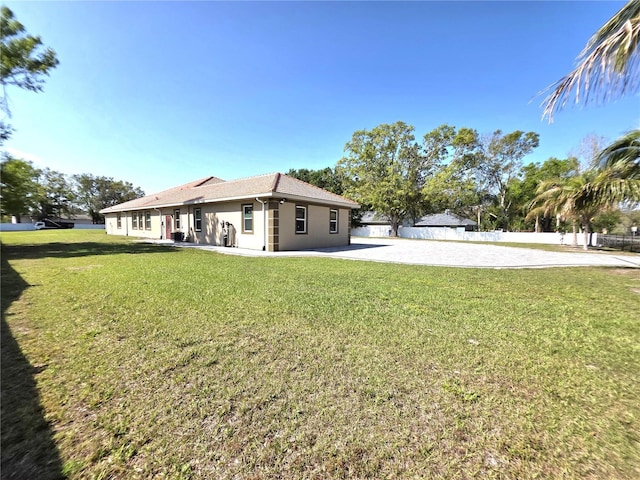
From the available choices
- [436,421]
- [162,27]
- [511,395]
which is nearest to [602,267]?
[511,395]

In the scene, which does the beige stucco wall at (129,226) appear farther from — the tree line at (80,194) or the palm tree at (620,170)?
the palm tree at (620,170)

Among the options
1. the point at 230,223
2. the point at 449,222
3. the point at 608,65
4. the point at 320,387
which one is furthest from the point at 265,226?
the point at 449,222

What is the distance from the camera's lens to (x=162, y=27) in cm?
871

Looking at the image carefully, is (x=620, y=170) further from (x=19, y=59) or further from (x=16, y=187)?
(x=19, y=59)

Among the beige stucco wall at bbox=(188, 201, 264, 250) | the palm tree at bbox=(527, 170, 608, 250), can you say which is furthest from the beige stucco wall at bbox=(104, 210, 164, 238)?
the palm tree at bbox=(527, 170, 608, 250)

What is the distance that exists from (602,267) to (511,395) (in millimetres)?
11367

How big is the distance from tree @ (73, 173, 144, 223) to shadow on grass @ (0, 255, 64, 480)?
59.8 metres

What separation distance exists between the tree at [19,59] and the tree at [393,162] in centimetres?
2482

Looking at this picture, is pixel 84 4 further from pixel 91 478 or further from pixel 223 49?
pixel 91 478

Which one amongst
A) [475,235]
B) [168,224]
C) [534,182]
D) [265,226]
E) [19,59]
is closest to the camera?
[19,59]

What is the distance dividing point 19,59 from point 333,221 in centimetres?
1701

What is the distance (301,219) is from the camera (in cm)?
1401

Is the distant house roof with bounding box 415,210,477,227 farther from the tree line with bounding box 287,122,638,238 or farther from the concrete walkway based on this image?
the concrete walkway

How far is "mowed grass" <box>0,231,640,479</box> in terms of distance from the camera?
1.58 meters
